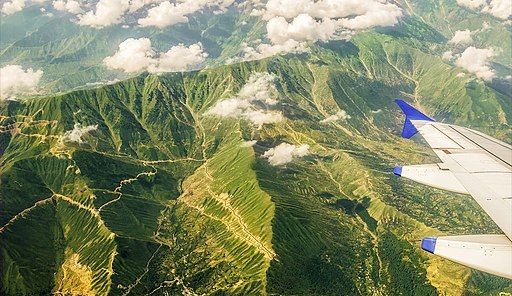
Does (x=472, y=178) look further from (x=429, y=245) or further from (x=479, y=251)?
(x=429, y=245)

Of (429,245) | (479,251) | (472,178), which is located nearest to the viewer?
(479,251)

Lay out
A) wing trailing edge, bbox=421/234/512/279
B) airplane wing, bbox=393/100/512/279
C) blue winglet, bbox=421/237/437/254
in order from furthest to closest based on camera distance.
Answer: blue winglet, bbox=421/237/437/254 < airplane wing, bbox=393/100/512/279 < wing trailing edge, bbox=421/234/512/279

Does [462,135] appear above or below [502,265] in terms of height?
below

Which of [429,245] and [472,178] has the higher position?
[429,245]

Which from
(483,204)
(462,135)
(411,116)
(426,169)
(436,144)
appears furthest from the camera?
(411,116)

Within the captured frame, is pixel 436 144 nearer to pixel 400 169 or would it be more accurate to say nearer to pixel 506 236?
pixel 400 169

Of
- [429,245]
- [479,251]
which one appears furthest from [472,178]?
[429,245]

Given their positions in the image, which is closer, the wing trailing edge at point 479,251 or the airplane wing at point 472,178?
the wing trailing edge at point 479,251

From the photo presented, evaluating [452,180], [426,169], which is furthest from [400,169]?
[452,180]
